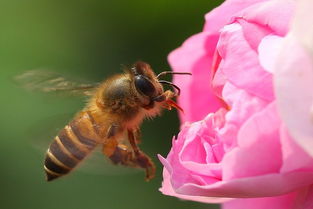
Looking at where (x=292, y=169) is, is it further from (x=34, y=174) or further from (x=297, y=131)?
(x=34, y=174)

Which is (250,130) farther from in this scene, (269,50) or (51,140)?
(51,140)

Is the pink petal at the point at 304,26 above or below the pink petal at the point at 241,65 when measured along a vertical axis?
above

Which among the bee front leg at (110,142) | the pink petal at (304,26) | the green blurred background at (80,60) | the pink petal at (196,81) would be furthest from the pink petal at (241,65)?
the green blurred background at (80,60)

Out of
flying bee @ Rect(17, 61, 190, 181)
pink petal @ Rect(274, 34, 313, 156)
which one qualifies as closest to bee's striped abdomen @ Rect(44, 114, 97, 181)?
flying bee @ Rect(17, 61, 190, 181)

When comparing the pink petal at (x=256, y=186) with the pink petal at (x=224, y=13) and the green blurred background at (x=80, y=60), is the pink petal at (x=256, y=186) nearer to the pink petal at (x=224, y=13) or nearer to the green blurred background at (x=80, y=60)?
the pink petal at (x=224, y=13)

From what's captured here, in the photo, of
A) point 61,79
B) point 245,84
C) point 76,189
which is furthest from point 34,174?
point 245,84

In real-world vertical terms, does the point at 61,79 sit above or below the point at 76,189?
above

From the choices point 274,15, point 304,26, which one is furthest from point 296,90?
point 274,15
